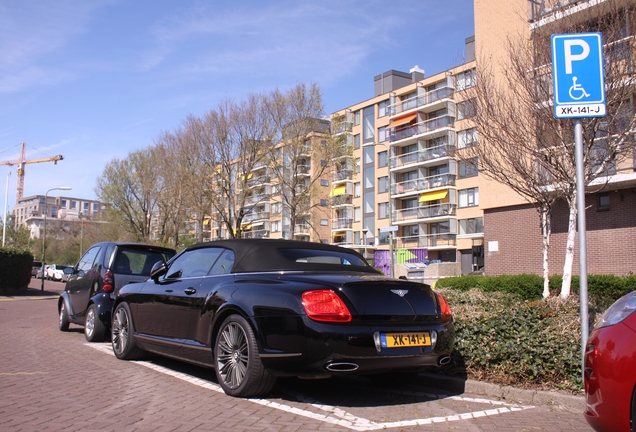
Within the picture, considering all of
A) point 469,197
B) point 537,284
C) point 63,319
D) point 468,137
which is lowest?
point 63,319

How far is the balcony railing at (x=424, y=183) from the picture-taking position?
171 ft

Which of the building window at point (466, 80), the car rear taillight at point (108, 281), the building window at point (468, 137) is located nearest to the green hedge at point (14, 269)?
the car rear taillight at point (108, 281)

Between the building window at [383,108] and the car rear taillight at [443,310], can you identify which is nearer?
Answer: the car rear taillight at [443,310]

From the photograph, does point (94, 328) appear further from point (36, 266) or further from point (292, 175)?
point (36, 266)

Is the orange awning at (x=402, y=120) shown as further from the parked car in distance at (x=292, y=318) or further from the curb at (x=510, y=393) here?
the curb at (x=510, y=393)

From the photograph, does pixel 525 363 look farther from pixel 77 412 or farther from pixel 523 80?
pixel 523 80

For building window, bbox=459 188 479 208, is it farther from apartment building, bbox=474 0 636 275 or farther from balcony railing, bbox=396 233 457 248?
apartment building, bbox=474 0 636 275

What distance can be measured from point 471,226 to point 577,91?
46115 mm

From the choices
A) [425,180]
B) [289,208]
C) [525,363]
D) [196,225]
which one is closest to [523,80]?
[525,363]

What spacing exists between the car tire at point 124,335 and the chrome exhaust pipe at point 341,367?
3.54 metres

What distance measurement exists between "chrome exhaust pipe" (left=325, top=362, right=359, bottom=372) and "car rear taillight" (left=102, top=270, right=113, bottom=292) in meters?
6.07

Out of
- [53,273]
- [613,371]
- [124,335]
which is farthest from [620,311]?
[53,273]

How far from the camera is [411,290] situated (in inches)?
211

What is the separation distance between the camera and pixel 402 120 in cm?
5662
